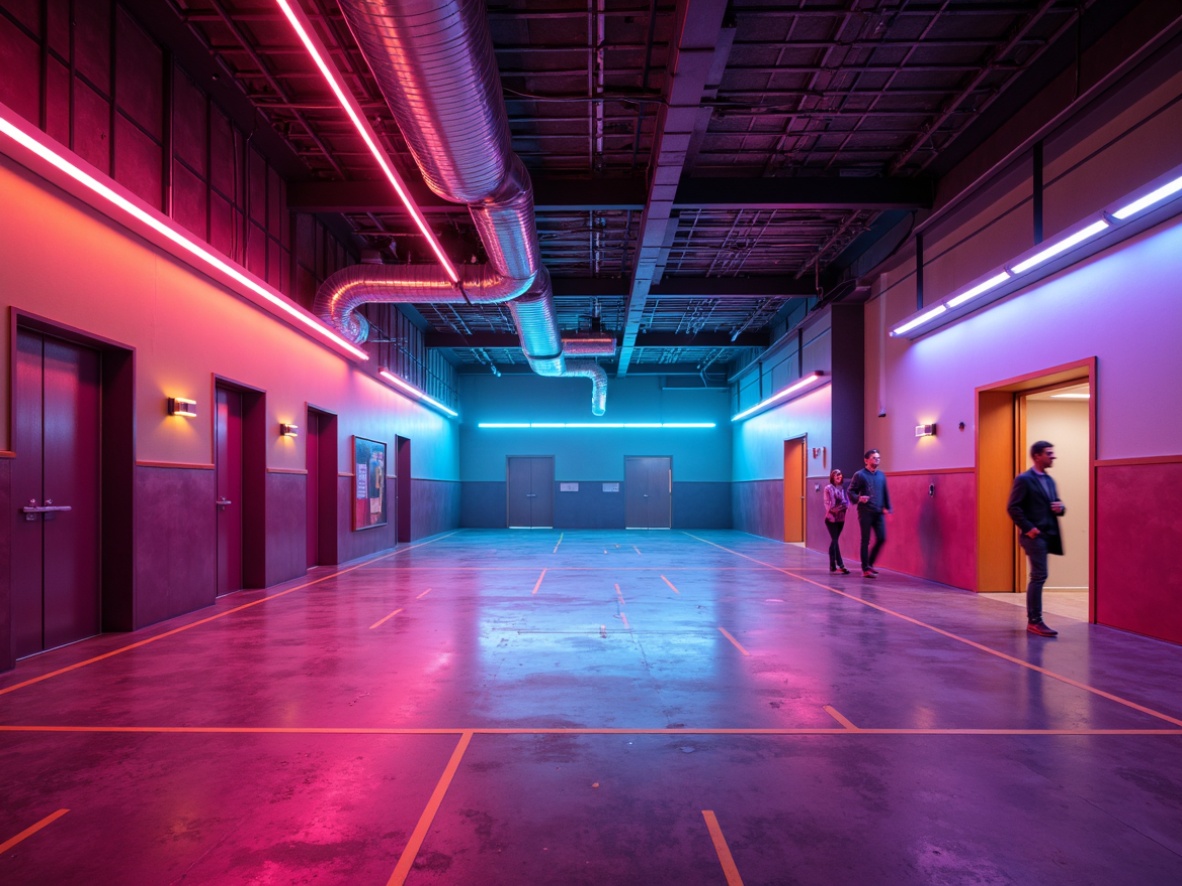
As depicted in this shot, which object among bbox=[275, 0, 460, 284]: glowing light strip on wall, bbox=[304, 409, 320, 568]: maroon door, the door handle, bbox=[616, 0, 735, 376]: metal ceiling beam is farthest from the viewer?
bbox=[304, 409, 320, 568]: maroon door

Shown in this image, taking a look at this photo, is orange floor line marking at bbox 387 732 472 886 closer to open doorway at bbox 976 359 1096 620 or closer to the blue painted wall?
open doorway at bbox 976 359 1096 620

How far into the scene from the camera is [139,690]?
4539 mm

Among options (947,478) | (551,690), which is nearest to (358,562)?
(551,690)

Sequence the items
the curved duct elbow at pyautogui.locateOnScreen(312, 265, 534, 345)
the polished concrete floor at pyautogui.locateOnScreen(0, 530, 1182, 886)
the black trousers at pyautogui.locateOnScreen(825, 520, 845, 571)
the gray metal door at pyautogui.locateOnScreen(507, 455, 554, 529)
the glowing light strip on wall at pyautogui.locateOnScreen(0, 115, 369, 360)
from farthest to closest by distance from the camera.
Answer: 1. the gray metal door at pyautogui.locateOnScreen(507, 455, 554, 529)
2. the black trousers at pyautogui.locateOnScreen(825, 520, 845, 571)
3. the curved duct elbow at pyautogui.locateOnScreen(312, 265, 534, 345)
4. the glowing light strip on wall at pyautogui.locateOnScreen(0, 115, 369, 360)
5. the polished concrete floor at pyautogui.locateOnScreen(0, 530, 1182, 886)

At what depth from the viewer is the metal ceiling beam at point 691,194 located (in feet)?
29.9

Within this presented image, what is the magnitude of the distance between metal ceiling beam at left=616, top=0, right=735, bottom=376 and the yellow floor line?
16.3 ft

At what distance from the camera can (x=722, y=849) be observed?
2.56 m

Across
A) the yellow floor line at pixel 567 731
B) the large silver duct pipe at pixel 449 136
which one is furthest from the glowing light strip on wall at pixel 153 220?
the yellow floor line at pixel 567 731

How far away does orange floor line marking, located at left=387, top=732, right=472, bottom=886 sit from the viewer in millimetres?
2412

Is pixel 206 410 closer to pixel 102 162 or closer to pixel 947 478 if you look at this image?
pixel 102 162

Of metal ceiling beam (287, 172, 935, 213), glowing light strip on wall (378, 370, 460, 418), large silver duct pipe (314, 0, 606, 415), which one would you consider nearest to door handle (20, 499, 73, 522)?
large silver duct pipe (314, 0, 606, 415)

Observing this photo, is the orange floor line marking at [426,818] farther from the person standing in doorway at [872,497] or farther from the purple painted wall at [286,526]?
the person standing in doorway at [872,497]

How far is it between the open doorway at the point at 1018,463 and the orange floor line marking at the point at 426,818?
7.56m

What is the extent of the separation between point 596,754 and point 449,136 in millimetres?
4648
